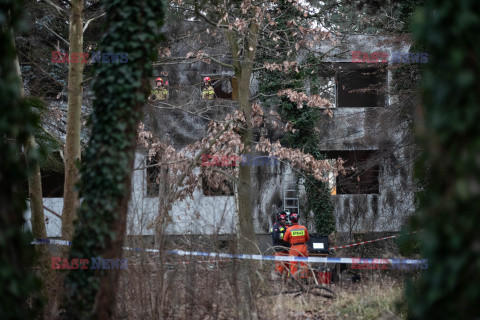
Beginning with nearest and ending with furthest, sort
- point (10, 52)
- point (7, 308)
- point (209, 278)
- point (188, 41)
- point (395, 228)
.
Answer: point (7, 308)
point (10, 52)
point (209, 278)
point (188, 41)
point (395, 228)

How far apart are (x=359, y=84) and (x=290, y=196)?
5.88m

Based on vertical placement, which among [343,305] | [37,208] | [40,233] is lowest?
[343,305]

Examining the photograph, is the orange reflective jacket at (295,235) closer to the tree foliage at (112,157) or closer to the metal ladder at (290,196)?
the metal ladder at (290,196)

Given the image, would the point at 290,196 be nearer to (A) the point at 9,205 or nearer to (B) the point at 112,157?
(B) the point at 112,157

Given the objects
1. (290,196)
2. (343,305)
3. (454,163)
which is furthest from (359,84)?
(454,163)

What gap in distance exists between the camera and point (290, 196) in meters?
18.2

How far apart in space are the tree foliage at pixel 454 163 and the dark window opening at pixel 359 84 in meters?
13.4

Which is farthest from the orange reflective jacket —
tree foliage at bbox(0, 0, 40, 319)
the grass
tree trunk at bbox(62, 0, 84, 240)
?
tree foliage at bbox(0, 0, 40, 319)

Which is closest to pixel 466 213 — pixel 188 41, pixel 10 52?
pixel 10 52

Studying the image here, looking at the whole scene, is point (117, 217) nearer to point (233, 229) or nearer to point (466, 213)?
point (233, 229)

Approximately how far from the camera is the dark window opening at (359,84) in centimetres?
1825

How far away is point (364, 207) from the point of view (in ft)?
59.9

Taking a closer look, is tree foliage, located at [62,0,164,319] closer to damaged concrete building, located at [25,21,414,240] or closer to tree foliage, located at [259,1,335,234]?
tree foliage, located at [259,1,335,234]

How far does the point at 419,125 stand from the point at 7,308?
2.37 meters
